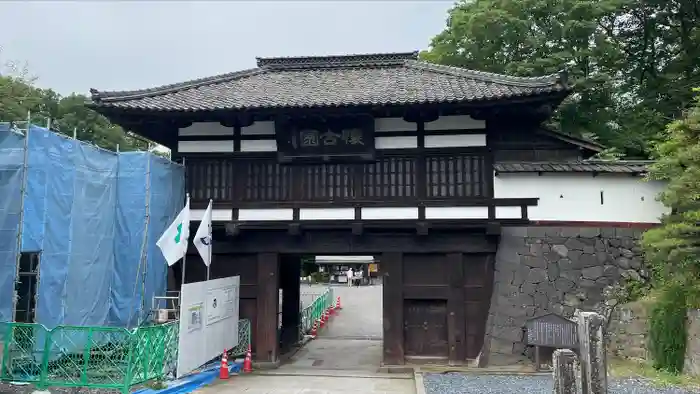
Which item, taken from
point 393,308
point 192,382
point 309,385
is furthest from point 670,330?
point 192,382

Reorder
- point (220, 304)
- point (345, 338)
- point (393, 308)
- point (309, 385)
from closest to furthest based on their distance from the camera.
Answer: point (309, 385) < point (220, 304) < point (393, 308) < point (345, 338)

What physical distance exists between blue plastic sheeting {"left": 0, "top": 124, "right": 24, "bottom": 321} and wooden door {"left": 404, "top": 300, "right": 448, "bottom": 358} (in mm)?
9097

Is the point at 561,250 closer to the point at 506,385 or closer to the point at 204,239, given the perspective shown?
the point at 506,385

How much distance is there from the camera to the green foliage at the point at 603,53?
21.2 m

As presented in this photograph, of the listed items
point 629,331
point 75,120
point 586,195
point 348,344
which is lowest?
point 348,344

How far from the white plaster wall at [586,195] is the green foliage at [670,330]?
2302mm

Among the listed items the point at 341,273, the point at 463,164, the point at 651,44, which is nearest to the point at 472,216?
the point at 463,164

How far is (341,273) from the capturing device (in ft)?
186

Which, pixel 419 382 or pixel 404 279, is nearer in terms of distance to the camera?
pixel 419 382

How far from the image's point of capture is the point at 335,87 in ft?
51.8

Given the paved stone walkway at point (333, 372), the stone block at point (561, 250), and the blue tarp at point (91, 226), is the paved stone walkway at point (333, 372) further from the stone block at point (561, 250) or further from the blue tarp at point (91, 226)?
the stone block at point (561, 250)

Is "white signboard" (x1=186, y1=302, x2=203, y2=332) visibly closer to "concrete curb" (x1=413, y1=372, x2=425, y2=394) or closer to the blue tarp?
the blue tarp

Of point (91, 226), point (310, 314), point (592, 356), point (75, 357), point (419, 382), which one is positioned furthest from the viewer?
point (310, 314)

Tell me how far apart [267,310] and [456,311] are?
511 centimetres
